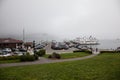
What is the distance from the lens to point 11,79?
10633 mm

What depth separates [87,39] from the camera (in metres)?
141

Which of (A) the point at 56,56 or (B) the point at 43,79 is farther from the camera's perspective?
(A) the point at 56,56

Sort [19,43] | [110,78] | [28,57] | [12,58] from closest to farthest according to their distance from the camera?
1. [110,78]
2. [28,57]
3. [12,58]
4. [19,43]

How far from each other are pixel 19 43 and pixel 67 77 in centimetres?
4654

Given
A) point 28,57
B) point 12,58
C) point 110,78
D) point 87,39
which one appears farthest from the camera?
point 87,39

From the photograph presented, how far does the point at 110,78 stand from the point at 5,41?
4690cm

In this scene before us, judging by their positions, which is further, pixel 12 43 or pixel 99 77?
pixel 12 43

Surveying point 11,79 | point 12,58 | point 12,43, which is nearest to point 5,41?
point 12,43

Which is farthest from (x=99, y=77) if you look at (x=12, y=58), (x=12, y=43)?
(x=12, y=43)

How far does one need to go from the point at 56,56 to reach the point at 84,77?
1321cm

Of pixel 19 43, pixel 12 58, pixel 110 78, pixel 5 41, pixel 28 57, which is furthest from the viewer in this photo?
pixel 19 43

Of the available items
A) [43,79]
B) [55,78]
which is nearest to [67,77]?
[55,78]

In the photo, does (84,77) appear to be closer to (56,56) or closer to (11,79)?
(11,79)

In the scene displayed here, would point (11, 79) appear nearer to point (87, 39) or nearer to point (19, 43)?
point (19, 43)
